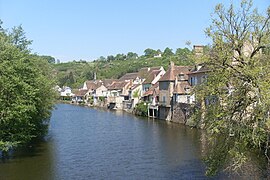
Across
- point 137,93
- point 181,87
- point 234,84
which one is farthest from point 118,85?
point 234,84

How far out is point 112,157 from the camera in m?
30.3

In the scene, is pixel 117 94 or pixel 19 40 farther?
pixel 117 94

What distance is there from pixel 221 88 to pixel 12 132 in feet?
62.4

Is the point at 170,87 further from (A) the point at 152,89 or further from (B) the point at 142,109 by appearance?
(B) the point at 142,109

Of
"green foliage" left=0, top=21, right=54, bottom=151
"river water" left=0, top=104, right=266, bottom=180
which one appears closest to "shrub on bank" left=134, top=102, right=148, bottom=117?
"river water" left=0, top=104, right=266, bottom=180

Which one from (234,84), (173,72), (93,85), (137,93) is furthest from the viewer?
(93,85)

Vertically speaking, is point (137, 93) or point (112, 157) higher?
point (137, 93)

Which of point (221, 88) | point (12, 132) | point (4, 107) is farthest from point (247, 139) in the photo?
point (12, 132)

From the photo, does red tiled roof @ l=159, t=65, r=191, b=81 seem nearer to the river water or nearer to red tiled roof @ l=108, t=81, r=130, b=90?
the river water

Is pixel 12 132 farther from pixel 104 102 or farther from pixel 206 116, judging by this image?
pixel 104 102

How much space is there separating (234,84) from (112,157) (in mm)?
18177

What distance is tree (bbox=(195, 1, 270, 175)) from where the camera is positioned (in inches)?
536

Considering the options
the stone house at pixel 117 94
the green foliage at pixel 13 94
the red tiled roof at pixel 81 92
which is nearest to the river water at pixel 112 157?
the green foliage at pixel 13 94

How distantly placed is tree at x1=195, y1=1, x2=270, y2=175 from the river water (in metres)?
8.78
